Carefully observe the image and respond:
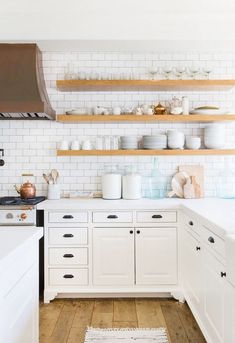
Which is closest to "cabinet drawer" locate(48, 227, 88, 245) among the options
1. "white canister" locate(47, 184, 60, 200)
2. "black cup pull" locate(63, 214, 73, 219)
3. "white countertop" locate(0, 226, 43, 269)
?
"black cup pull" locate(63, 214, 73, 219)

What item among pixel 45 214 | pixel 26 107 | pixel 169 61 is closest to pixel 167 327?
pixel 45 214

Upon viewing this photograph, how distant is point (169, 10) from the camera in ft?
12.4

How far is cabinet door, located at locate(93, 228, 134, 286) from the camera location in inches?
135

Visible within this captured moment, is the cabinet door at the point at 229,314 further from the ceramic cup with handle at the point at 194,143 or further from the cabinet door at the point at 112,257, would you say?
the ceramic cup with handle at the point at 194,143

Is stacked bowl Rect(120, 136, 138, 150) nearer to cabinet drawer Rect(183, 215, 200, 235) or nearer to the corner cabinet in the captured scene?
the corner cabinet

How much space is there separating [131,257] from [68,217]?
2.45ft

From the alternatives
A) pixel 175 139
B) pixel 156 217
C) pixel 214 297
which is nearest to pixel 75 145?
pixel 175 139

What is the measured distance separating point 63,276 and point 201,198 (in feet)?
5.70

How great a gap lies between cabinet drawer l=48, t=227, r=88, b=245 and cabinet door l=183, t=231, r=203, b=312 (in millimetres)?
999

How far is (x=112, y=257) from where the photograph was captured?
11.2 ft

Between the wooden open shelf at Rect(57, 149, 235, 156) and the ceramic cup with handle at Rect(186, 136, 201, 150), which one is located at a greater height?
the ceramic cup with handle at Rect(186, 136, 201, 150)

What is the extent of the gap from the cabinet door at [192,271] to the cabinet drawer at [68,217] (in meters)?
1.01

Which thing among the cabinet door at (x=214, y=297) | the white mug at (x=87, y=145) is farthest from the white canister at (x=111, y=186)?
the cabinet door at (x=214, y=297)

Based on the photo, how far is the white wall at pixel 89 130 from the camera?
408 centimetres
